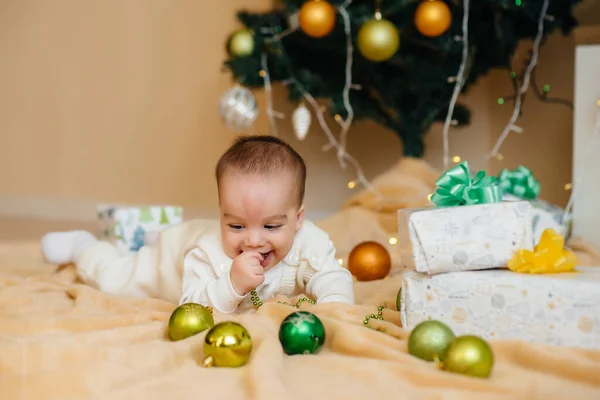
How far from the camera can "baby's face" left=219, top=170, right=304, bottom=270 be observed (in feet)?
3.91

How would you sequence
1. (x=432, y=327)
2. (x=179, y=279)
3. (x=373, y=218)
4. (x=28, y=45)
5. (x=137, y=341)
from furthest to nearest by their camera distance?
(x=28, y=45) < (x=373, y=218) < (x=179, y=279) < (x=137, y=341) < (x=432, y=327)

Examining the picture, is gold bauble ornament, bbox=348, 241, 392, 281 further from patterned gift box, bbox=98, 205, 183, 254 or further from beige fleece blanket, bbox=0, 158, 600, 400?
patterned gift box, bbox=98, 205, 183, 254

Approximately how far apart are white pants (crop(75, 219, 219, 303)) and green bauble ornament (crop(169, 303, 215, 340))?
336mm

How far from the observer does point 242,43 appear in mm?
2428

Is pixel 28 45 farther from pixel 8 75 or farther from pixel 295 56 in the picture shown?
pixel 295 56

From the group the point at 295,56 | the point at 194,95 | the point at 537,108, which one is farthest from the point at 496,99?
the point at 194,95

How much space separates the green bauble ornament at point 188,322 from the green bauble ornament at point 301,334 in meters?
0.14

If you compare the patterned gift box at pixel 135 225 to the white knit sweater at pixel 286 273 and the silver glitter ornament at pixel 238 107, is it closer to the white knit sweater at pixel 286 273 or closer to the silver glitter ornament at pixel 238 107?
the white knit sweater at pixel 286 273

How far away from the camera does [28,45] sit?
150 inches

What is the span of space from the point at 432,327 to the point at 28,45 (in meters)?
3.52

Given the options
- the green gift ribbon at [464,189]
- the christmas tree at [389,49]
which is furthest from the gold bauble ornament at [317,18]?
the green gift ribbon at [464,189]

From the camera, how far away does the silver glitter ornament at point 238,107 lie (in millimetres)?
2428

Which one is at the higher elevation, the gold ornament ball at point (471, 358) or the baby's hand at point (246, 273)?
the baby's hand at point (246, 273)

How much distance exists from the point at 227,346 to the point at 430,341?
28cm
